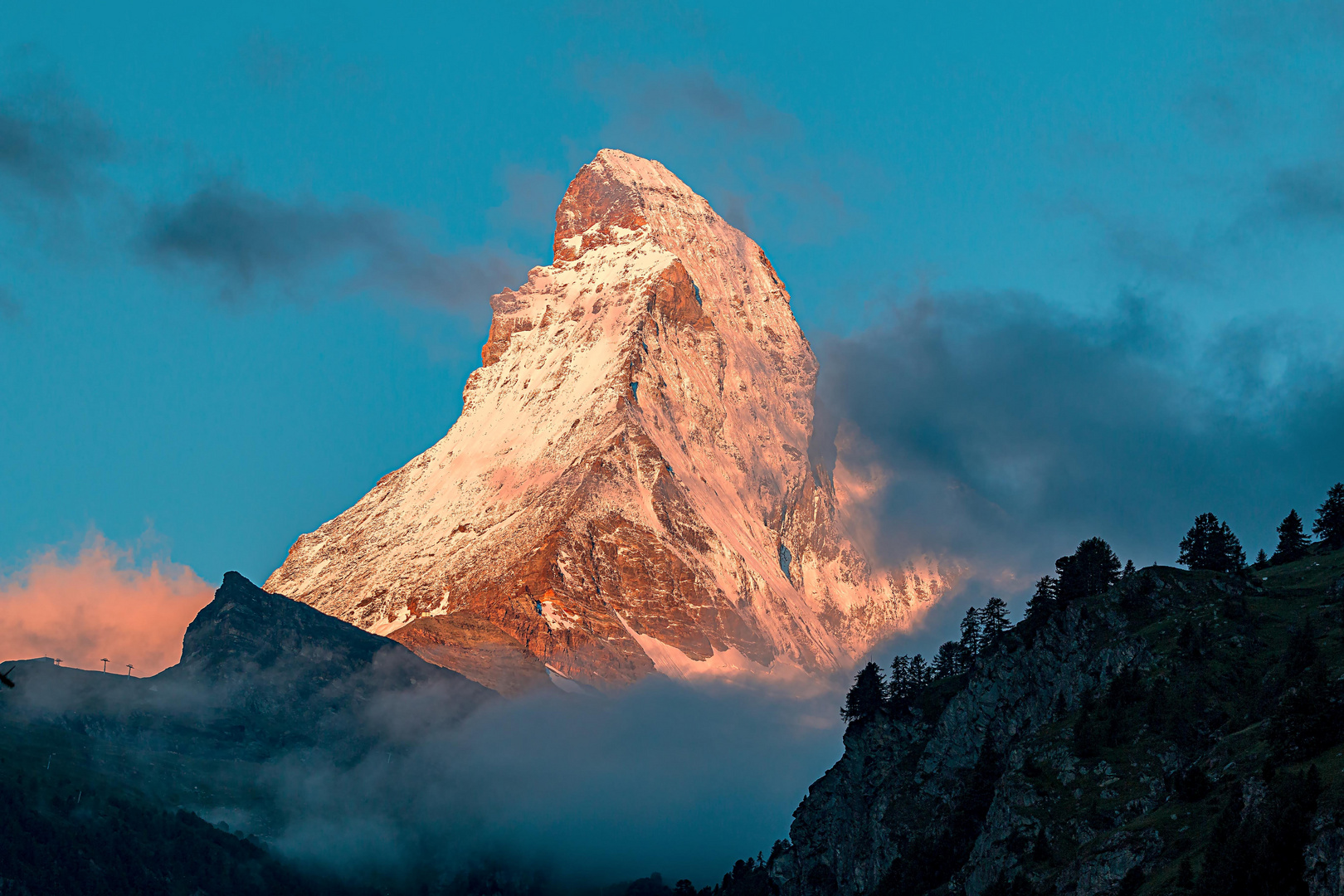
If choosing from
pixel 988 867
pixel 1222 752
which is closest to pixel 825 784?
pixel 988 867

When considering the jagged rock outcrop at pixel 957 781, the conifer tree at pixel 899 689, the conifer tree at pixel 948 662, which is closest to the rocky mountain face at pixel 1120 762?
the jagged rock outcrop at pixel 957 781

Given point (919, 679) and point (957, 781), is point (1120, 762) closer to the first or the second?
point (957, 781)

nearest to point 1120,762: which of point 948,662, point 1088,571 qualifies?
point 1088,571

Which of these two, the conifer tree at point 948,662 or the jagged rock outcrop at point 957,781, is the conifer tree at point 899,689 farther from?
the jagged rock outcrop at point 957,781

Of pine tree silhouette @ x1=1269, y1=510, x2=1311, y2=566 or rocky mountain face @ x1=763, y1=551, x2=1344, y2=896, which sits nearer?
rocky mountain face @ x1=763, y1=551, x2=1344, y2=896

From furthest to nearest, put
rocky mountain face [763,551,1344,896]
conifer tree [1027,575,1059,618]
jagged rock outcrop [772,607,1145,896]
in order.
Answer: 1. conifer tree [1027,575,1059,618]
2. jagged rock outcrop [772,607,1145,896]
3. rocky mountain face [763,551,1344,896]

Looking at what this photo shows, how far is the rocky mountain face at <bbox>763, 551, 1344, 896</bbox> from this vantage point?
96688mm

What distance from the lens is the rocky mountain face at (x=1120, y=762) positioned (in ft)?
317

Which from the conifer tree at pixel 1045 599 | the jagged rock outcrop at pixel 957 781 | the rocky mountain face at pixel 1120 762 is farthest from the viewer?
the conifer tree at pixel 1045 599

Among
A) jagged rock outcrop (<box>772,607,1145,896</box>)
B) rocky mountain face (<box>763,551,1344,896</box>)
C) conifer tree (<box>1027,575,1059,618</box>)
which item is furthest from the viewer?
conifer tree (<box>1027,575,1059,618</box>)

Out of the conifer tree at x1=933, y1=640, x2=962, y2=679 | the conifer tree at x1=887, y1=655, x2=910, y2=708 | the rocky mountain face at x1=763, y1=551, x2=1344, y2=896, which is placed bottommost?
the rocky mountain face at x1=763, y1=551, x2=1344, y2=896

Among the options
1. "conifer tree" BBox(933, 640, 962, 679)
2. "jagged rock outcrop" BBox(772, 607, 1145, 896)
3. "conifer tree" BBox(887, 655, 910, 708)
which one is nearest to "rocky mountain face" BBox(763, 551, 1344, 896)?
"jagged rock outcrop" BBox(772, 607, 1145, 896)

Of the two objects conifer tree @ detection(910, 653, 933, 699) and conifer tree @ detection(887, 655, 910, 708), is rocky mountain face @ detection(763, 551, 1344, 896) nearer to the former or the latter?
conifer tree @ detection(887, 655, 910, 708)

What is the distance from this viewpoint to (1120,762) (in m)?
124
